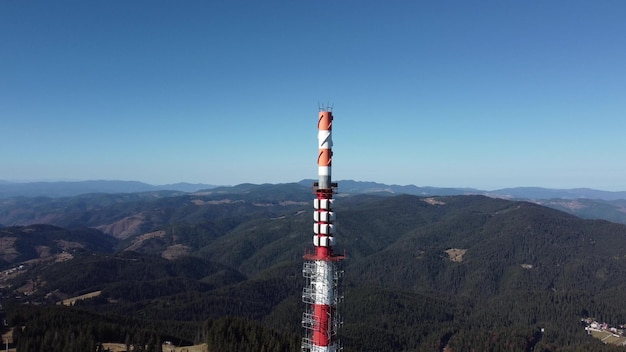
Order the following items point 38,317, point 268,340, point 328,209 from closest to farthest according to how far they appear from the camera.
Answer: point 328,209 → point 268,340 → point 38,317

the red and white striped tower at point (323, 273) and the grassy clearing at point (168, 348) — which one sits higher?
the red and white striped tower at point (323, 273)

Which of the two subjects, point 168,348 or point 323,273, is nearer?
point 323,273

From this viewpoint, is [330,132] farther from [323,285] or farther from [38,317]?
[38,317]

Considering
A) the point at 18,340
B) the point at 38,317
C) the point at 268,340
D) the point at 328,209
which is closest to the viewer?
the point at 328,209

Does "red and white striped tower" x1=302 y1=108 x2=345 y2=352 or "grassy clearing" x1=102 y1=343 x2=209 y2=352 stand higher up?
"red and white striped tower" x1=302 y1=108 x2=345 y2=352

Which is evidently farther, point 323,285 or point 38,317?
point 38,317

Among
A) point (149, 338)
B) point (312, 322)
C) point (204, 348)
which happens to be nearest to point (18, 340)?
point (149, 338)

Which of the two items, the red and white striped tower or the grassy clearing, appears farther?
the grassy clearing

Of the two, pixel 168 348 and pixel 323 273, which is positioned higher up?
pixel 323 273

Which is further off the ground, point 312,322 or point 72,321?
point 312,322

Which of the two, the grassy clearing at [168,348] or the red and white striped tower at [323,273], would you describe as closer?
the red and white striped tower at [323,273]

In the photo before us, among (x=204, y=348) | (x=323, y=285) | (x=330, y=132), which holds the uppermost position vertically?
(x=330, y=132)
